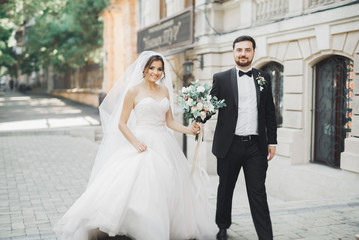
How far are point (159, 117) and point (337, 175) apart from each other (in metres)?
4.56

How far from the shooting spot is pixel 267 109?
4211 millimetres

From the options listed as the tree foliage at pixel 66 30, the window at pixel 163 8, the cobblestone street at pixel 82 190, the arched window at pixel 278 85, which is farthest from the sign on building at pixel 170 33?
the tree foliage at pixel 66 30

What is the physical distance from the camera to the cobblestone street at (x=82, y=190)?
4.95 meters

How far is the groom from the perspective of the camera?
405 centimetres

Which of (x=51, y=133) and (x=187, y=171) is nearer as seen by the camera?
(x=187, y=171)

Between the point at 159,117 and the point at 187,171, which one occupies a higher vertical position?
the point at 159,117

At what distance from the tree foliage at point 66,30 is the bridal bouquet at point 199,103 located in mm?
21810

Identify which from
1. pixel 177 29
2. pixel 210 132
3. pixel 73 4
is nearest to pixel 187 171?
pixel 210 132

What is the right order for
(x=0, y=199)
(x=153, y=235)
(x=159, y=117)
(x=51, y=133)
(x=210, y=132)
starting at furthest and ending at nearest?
1. (x=51, y=133)
2. (x=210, y=132)
3. (x=0, y=199)
4. (x=159, y=117)
5. (x=153, y=235)

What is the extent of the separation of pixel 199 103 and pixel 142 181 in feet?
3.12

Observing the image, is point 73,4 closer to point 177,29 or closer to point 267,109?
point 177,29

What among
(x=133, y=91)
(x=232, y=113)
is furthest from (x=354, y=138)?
(x=133, y=91)

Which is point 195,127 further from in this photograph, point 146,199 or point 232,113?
point 146,199

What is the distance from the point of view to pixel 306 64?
8.70 m
